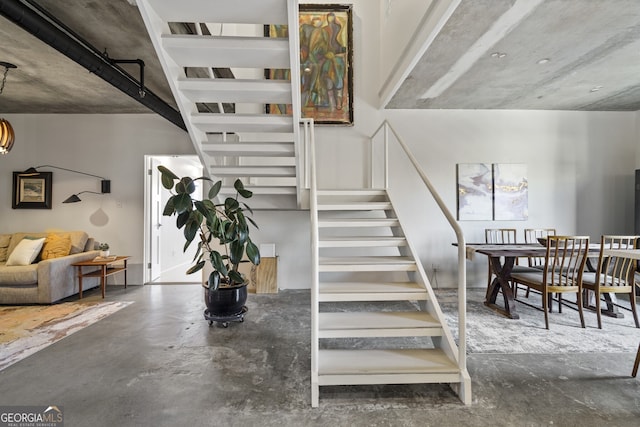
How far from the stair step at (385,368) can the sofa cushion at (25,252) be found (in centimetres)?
453

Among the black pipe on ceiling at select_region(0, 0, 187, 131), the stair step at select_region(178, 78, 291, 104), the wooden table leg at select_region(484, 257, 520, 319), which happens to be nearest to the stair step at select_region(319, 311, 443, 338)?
the wooden table leg at select_region(484, 257, 520, 319)

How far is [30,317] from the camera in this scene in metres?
3.34

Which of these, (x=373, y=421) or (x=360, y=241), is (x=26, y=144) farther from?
(x=373, y=421)

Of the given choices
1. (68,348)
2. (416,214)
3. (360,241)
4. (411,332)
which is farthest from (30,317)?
(416,214)

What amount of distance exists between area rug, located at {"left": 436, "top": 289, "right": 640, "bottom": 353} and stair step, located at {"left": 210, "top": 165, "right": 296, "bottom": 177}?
2551mm

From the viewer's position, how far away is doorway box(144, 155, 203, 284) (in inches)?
196

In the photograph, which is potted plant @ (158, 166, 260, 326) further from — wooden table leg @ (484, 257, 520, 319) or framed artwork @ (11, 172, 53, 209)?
framed artwork @ (11, 172, 53, 209)

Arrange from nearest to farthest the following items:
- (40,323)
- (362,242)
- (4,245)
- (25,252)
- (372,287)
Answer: (372,287) → (362,242) → (40,323) → (25,252) → (4,245)

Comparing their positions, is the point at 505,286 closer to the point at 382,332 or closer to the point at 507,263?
the point at 507,263

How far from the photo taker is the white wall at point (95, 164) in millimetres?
4922

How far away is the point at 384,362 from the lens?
1.97m

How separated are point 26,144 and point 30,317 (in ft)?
10.7

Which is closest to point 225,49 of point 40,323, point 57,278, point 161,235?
point 40,323

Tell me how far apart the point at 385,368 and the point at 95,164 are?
18.2 ft
